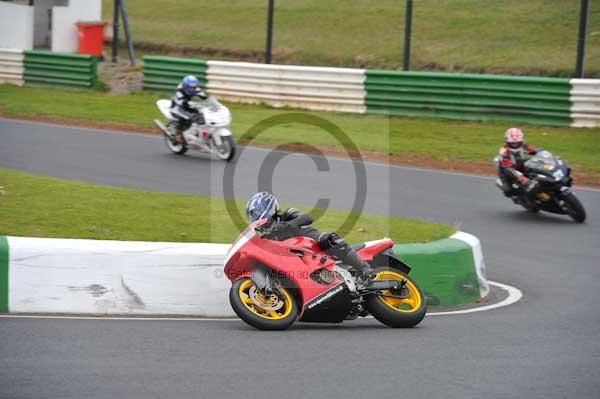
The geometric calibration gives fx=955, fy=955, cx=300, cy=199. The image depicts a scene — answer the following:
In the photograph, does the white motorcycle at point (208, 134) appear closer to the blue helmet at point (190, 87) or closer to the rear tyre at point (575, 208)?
the blue helmet at point (190, 87)

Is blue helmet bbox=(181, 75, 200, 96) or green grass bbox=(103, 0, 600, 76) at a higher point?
green grass bbox=(103, 0, 600, 76)

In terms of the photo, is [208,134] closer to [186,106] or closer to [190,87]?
[186,106]

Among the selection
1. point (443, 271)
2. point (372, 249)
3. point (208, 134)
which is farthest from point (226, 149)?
point (372, 249)

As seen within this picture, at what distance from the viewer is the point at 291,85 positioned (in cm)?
2294

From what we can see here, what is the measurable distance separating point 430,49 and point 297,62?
386cm

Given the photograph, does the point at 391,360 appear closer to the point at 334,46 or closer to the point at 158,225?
the point at 158,225

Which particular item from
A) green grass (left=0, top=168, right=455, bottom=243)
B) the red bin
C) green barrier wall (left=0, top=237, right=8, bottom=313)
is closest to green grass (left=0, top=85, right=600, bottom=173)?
the red bin

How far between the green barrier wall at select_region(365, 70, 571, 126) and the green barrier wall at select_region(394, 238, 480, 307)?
11.1 m

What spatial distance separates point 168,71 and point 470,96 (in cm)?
838

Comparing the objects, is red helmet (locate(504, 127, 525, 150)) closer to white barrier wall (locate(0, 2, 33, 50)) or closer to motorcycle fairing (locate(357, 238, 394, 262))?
motorcycle fairing (locate(357, 238, 394, 262))

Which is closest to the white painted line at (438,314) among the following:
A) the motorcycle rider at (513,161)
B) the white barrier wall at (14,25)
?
the motorcycle rider at (513,161)

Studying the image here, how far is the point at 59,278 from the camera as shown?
8453mm

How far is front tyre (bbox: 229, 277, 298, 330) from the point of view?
7902 millimetres

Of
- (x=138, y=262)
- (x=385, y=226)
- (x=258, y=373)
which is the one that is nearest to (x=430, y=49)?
(x=385, y=226)
